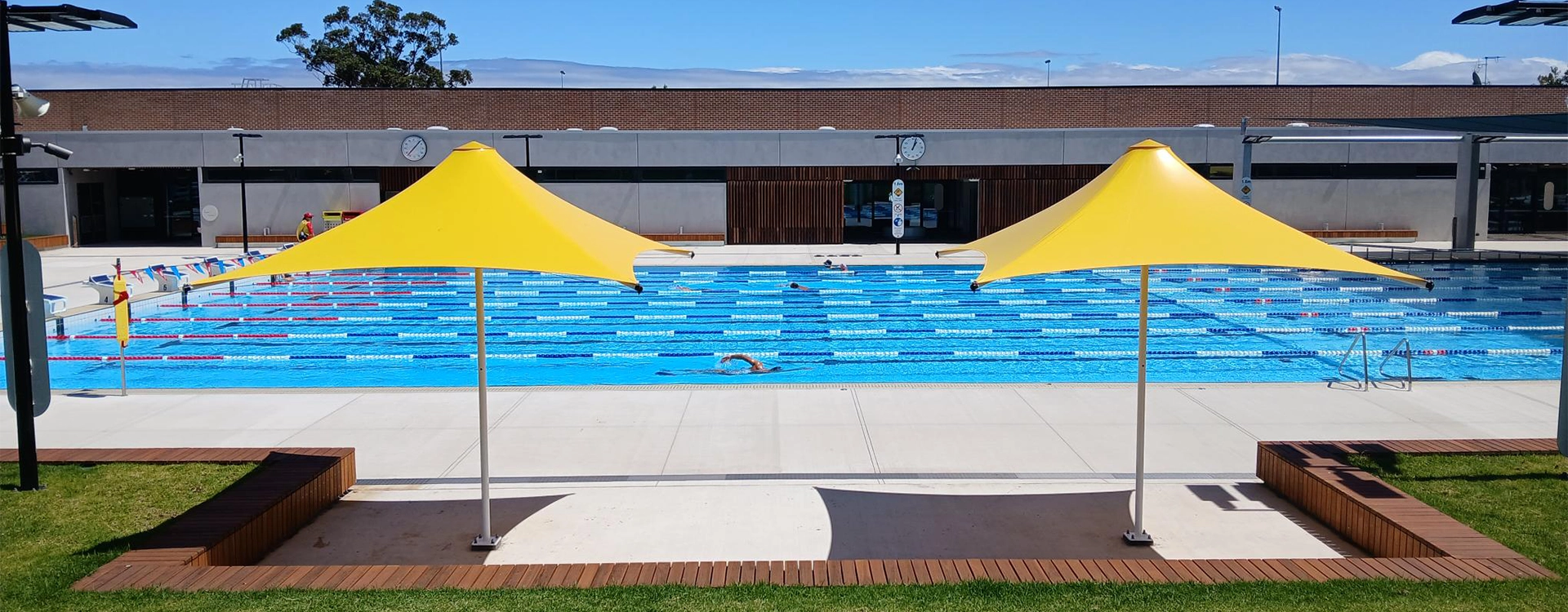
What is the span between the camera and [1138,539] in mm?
6863

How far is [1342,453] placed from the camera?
312 inches

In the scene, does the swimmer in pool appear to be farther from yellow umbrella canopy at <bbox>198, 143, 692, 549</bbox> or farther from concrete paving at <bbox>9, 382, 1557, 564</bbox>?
yellow umbrella canopy at <bbox>198, 143, 692, 549</bbox>

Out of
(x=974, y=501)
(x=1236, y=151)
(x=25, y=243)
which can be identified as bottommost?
(x=974, y=501)

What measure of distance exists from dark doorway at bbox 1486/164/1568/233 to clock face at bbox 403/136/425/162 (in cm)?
3391

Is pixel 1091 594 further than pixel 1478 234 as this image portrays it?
No

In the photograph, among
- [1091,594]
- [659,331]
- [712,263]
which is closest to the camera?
[1091,594]

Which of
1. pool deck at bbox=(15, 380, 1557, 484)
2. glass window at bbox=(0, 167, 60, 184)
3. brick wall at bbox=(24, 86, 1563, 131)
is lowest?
pool deck at bbox=(15, 380, 1557, 484)

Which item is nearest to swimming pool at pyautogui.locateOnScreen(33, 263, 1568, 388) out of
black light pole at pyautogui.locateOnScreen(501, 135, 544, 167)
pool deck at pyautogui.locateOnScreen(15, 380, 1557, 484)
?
pool deck at pyautogui.locateOnScreen(15, 380, 1557, 484)

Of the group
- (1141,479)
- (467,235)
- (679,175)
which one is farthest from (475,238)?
(679,175)

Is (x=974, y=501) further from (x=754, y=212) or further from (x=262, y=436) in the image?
(x=754, y=212)

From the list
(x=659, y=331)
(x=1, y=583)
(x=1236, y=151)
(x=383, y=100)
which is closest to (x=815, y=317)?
(x=659, y=331)

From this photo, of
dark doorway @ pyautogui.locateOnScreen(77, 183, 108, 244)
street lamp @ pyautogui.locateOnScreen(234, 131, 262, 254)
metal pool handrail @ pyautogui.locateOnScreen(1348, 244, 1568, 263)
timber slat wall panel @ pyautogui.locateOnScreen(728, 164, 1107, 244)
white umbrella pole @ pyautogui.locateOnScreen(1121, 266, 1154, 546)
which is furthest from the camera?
dark doorway @ pyautogui.locateOnScreen(77, 183, 108, 244)

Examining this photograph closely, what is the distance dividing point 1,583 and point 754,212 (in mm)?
29574

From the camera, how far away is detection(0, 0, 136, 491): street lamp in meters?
7.33
